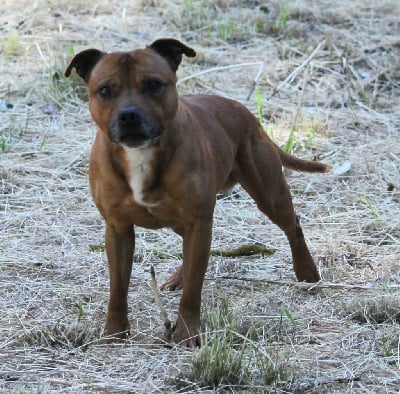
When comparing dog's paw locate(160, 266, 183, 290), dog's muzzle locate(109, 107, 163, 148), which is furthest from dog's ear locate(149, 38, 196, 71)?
dog's paw locate(160, 266, 183, 290)

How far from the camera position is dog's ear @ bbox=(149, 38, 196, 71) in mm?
4984

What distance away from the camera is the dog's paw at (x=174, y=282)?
5.93 m

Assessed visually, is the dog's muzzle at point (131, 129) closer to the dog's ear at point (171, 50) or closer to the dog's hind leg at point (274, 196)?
the dog's ear at point (171, 50)

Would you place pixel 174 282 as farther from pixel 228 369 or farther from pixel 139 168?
pixel 228 369

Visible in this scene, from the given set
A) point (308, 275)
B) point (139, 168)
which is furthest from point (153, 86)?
point (308, 275)

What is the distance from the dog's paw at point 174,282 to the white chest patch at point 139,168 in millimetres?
1237

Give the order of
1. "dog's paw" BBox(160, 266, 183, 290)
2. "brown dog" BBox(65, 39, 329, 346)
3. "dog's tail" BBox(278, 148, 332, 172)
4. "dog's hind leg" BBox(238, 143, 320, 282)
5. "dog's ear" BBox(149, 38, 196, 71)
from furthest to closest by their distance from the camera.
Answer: "dog's tail" BBox(278, 148, 332, 172), "dog's paw" BBox(160, 266, 183, 290), "dog's hind leg" BBox(238, 143, 320, 282), "dog's ear" BBox(149, 38, 196, 71), "brown dog" BBox(65, 39, 329, 346)

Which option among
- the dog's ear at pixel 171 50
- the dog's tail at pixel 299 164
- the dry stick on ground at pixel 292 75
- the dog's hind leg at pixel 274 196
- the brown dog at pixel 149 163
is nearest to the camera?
the brown dog at pixel 149 163

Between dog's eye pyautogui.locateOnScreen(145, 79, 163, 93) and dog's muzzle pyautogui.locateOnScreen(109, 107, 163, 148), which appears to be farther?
dog's eye pyautogui.locateOnScreen(145, 79, 163, 93)

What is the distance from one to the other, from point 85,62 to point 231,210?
249 cm

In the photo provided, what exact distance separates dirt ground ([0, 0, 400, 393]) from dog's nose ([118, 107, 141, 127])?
1070 mm

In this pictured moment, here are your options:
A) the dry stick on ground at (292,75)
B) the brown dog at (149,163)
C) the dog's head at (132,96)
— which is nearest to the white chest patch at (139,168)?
the brown dog at (149,163)

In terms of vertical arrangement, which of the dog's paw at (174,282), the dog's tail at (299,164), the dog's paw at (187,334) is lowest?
the dog's paw at (174,282)

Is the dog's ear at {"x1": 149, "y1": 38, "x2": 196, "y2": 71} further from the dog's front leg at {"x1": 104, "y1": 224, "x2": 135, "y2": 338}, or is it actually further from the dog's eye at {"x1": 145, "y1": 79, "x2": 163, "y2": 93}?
the dog's front leg at {"x1": 104, "y1": 224, "x2": 135, "y2": 338}
